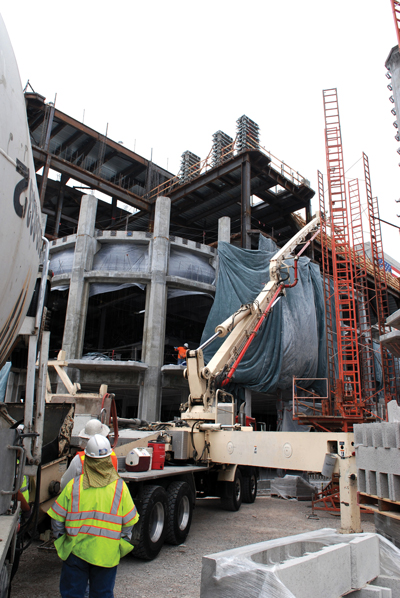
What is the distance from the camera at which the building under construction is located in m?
23.0

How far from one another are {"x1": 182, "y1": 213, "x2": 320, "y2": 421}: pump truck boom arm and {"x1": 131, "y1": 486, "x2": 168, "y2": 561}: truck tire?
4467mm

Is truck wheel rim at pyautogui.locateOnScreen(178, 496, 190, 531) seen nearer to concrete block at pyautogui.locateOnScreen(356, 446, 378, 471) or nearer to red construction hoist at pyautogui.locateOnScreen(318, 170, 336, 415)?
concrete block at pyautogui.locateOnScreen(356, 446, 378, 471)

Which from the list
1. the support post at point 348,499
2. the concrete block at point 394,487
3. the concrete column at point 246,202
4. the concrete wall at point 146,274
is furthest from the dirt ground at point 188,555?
the concrete column at point 246,202

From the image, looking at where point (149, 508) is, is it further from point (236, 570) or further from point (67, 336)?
point (67, 336)

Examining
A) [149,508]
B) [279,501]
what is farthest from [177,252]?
[149,508]

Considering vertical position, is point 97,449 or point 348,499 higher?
point 97,449

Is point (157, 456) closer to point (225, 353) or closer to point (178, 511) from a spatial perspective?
point (178, 511)

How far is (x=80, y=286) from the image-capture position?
2380 cm

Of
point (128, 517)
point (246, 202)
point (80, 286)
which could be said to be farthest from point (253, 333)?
point (128, 517)

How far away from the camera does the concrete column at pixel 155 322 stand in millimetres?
22047

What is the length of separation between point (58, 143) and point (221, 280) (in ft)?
59.2

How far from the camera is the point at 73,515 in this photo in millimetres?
3664

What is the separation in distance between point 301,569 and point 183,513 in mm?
5388

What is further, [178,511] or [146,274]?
[146,274]
